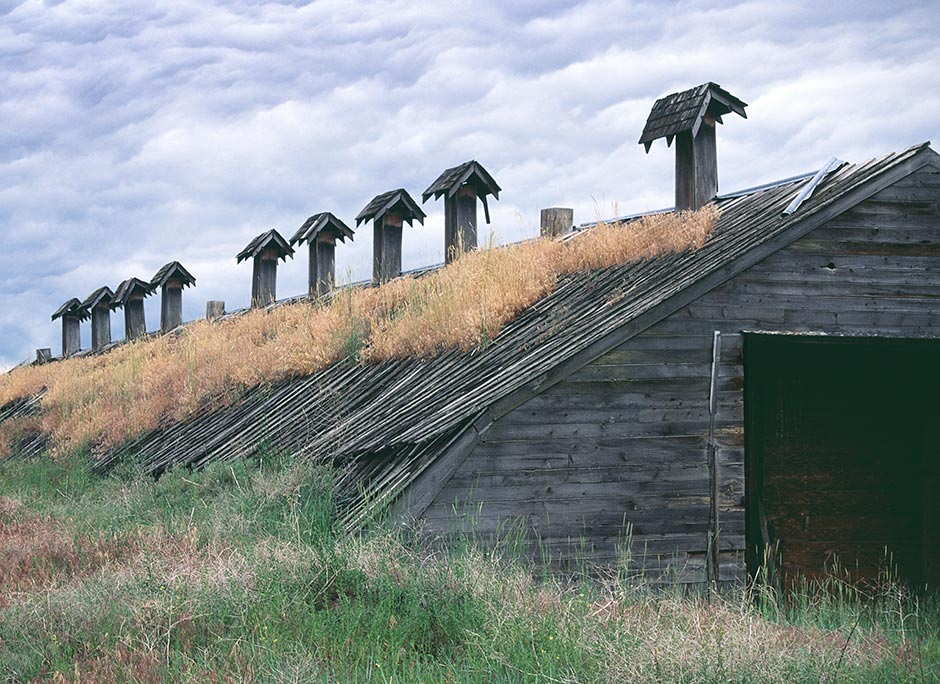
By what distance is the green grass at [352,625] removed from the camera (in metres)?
6.11

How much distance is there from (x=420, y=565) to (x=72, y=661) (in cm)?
276

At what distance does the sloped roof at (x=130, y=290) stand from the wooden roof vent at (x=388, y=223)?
42.5 feet

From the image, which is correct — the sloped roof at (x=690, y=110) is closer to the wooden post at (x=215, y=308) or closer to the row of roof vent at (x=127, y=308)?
the wooden post at (x=215, y=308)

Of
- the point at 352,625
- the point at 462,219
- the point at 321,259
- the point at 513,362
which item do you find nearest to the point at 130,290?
the point at 321,259

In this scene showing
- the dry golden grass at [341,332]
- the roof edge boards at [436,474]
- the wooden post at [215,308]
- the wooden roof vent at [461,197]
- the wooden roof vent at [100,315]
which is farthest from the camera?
the wooden roof vent at [100,315]

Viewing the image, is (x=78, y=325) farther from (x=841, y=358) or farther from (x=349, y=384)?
(x=841, y=358)

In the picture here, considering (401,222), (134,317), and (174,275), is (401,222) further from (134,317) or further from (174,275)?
(134,317)

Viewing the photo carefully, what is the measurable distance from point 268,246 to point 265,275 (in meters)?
0.75

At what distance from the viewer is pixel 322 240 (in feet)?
75.8

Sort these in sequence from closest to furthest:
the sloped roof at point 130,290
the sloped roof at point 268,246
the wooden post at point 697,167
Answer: the wooden post at point 697,167 < the sloped roof at point 268,246 < the sloped roof at point 130,290

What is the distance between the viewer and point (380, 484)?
9852 mm

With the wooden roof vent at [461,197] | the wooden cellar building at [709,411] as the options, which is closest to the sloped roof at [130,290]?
the wooden roof vent at [461,197]

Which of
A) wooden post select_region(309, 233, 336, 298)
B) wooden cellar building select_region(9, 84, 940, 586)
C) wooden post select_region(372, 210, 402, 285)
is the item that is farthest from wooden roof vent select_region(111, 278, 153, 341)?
wooden cellar building select_region(9, 84, 940, 586)

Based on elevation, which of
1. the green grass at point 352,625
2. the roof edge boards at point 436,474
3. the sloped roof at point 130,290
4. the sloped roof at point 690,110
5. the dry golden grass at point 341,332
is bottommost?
the green grass at point 352,625
